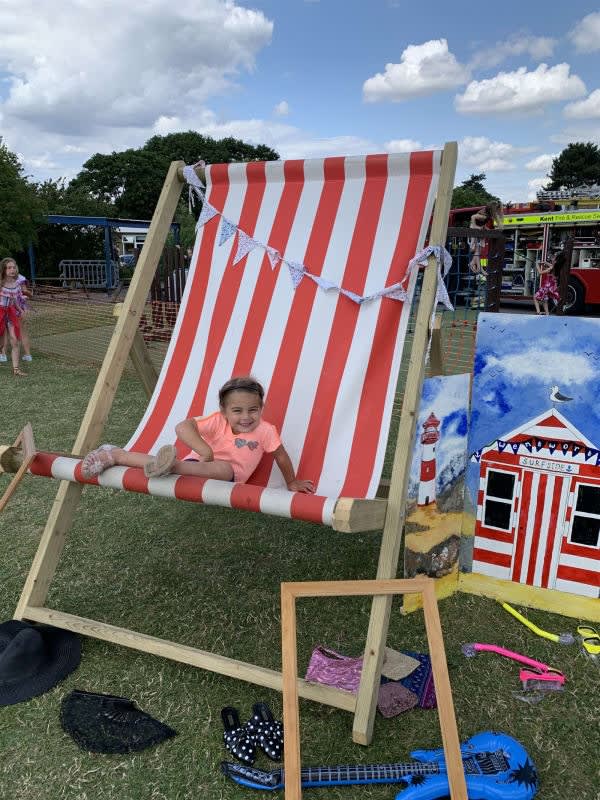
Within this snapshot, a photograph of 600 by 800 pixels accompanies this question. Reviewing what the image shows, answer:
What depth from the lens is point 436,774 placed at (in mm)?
1583

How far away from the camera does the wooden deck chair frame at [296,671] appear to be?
1398 mm

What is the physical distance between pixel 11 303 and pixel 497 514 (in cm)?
613

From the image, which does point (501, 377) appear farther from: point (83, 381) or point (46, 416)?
point (83, 381)

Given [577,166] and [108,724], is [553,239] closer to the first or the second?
[108,724]

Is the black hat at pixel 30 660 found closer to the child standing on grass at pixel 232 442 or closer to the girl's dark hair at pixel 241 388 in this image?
the child standing on grass at pixel 232 442

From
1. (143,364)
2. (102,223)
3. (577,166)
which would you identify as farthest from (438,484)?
(577,166)

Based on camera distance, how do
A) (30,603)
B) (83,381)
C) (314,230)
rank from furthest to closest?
(83,381) < (314,230) < (30,603)

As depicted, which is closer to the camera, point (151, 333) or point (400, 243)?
point (400, 243)

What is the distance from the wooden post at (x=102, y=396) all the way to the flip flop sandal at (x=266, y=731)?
937 mm

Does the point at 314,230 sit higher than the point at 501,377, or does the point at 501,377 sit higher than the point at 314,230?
the point at 314,230

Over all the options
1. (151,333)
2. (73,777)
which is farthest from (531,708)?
(151,333)

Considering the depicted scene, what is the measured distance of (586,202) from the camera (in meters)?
12.8

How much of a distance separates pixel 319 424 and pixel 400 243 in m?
0.76

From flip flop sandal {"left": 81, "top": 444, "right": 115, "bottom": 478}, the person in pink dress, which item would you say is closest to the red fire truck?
the person in pink dress
